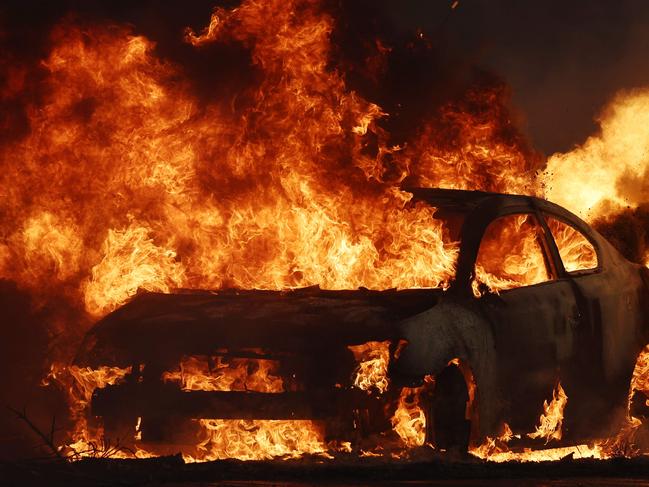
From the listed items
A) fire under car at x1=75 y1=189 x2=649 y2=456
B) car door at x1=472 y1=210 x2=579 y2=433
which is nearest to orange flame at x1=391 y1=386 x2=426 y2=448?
fire under car at x1=75 y1=189 x2=649 y2=456

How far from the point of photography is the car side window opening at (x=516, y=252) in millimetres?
8500

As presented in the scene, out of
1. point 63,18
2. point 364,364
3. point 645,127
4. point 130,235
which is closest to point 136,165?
point 130,235

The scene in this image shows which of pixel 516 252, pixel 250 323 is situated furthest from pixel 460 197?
pixel 250 323

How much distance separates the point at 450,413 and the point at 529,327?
90 cm

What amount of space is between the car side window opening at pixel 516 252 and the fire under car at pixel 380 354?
0.08 meters

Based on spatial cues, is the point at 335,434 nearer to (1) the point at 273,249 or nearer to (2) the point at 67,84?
(1) the point at 273,249

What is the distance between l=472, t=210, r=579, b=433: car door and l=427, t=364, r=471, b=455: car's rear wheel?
0.34m

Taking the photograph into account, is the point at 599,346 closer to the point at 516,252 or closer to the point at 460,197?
the point at 516,252

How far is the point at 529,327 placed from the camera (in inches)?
307

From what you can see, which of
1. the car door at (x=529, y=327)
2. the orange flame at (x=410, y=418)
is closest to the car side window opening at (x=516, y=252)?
the car door at (x=529, y=327)

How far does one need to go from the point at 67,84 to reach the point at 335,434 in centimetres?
617

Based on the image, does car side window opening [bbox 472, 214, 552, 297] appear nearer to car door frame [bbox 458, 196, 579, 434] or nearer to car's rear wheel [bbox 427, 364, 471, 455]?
car door frame [bbox 458, 196, 579, 434]

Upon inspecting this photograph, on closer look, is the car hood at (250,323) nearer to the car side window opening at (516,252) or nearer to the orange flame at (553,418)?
the car side window opening at (516,252)

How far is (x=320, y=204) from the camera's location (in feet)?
33.5
